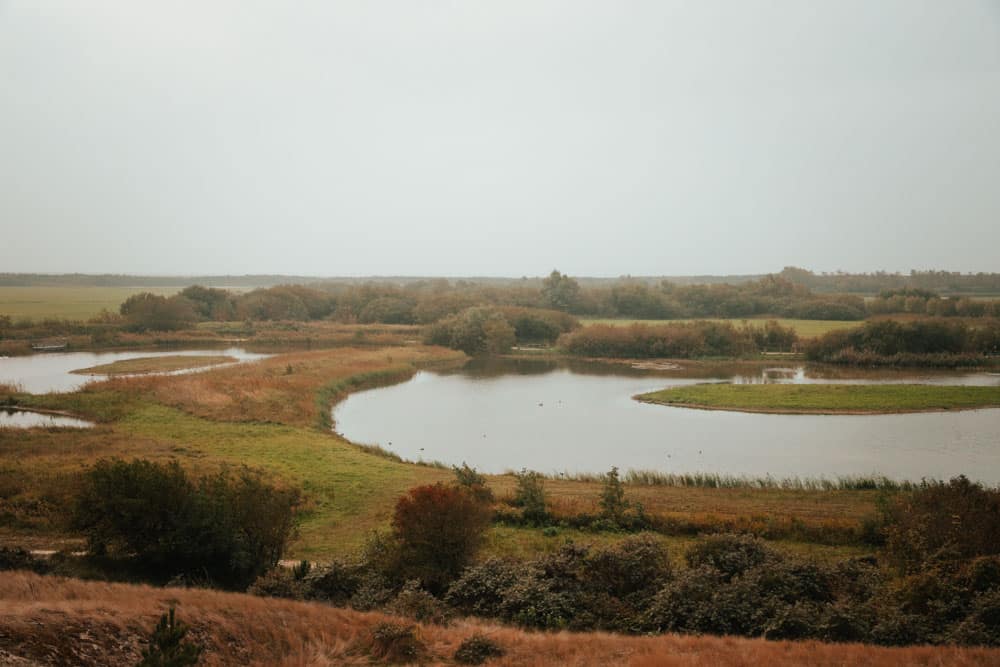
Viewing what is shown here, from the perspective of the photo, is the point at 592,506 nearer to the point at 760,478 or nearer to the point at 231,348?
the point at 760,478

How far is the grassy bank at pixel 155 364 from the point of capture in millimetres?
45269

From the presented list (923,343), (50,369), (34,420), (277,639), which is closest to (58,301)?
(50,369)

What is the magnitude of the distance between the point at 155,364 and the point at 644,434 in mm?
38214

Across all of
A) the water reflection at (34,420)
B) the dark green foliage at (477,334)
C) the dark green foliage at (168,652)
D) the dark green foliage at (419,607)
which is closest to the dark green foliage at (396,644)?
the dark green foliage at (419,607)

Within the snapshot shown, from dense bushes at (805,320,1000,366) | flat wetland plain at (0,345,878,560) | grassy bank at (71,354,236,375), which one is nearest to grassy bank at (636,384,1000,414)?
dense bushes at (805,320,1000,366)

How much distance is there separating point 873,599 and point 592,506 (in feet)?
27.1

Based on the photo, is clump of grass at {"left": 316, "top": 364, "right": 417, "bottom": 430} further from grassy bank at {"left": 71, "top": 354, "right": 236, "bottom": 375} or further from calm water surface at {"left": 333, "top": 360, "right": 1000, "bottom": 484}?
grassy bank at {"left": 71, "top": 354, "right": 236, "bottom": 375}

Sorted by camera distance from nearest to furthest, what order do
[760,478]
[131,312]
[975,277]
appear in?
1. [760,478]
2. [131,312]
3. [975,277]

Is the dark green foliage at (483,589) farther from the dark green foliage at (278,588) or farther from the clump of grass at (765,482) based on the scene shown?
the clump of grass at (765,482)

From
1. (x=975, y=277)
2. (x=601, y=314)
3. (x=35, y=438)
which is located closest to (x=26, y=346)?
(x=35, y=438)

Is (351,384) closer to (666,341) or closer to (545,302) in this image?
(666,341)

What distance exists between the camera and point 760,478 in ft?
74.9

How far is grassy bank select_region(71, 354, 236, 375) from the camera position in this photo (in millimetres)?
45269

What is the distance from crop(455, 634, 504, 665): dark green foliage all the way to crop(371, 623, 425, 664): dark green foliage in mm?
577
